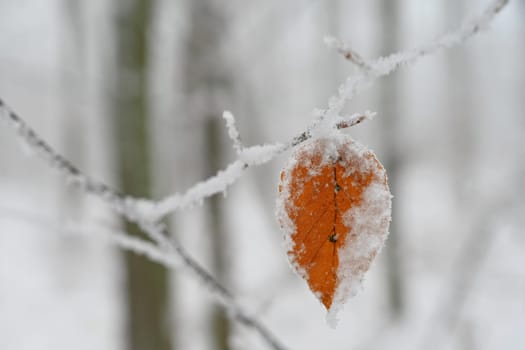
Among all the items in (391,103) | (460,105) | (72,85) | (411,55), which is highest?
(460,105)

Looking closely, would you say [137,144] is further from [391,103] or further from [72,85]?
[72,85]

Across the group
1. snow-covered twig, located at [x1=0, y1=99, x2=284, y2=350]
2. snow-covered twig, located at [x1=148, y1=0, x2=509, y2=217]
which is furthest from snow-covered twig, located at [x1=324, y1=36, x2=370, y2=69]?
snow-covered twig, located at [x1=0, y1=99, x2=284, y2=350]

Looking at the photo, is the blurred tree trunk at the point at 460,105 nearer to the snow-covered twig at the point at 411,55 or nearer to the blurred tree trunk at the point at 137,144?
the blurred tree trunk at the point at 137,144

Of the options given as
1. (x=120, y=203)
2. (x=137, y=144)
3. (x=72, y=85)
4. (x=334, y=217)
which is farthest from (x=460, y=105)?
(x=334, y=217)

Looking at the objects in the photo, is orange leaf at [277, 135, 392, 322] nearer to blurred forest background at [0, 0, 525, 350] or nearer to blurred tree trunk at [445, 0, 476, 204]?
blurred forest background at [0, 0, 525, 350]

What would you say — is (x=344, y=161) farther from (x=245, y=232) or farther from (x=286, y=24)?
(x=245, y=232)

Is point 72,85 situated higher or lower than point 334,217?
higher

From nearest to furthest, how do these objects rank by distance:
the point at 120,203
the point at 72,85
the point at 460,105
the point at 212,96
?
the point at 120,203 → the point at 212,96 → the point at 72,85 → the point at 460,105
